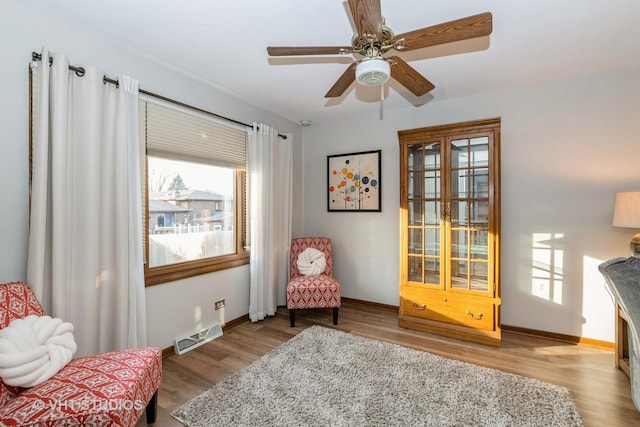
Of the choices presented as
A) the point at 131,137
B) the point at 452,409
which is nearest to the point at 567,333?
the point at 452,409

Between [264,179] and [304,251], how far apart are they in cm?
102

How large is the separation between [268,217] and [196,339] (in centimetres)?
146

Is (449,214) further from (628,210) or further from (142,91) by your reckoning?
(142,91)

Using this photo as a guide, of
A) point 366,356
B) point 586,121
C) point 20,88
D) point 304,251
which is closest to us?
point 20,88

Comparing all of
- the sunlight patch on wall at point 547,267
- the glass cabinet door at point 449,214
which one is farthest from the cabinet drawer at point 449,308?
the sunlight patch on wall at point 547,267

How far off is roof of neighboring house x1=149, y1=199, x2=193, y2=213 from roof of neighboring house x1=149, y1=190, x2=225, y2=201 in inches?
1.4

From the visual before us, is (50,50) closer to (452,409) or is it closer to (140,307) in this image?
(140,307)

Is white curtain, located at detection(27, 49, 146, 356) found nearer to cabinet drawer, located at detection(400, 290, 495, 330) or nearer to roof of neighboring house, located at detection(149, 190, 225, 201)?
roof of neighboring house, located at detection(149, 190, 225, 201)

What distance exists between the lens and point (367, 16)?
1.38 m

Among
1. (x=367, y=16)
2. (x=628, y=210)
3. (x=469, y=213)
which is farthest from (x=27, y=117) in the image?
(x=628, y=210)

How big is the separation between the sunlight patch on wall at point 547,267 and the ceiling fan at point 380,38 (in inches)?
89.9

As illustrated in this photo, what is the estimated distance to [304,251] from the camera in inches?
149

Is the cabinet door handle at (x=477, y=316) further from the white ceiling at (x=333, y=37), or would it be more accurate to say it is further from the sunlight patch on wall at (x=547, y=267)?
the white ceiling at (x=333, y=37)

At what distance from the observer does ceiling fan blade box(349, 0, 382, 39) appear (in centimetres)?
131
